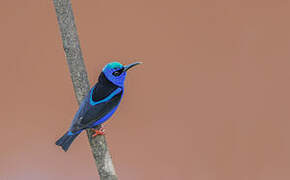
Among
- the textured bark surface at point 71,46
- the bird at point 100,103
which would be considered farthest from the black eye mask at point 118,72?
the textured bark surface at point 71,46

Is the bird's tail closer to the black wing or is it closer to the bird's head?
the black wing

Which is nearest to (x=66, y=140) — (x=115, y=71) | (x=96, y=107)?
(x=96, y=107)

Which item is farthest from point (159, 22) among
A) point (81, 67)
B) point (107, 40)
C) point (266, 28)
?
point (81, 67)

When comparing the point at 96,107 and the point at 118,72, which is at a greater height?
the point at 118,72

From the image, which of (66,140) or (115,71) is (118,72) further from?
(66,140)

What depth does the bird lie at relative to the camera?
2.07 metres

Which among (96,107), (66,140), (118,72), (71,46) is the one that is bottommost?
(66,140)

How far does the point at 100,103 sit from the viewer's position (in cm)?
211

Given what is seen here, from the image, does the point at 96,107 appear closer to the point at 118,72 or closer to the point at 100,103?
the point at 100,103

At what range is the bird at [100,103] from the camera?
2074 millimetres

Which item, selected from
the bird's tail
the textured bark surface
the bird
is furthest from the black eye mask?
the bird's tail

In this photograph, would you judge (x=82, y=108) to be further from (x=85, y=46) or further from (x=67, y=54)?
(x=85, y=46)

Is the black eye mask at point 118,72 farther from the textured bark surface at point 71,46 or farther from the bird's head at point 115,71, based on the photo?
the textured bark surface at point 71,46

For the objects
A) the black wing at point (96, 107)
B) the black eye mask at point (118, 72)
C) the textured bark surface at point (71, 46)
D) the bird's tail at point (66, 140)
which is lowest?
the bird's tail at point (66, 140)
